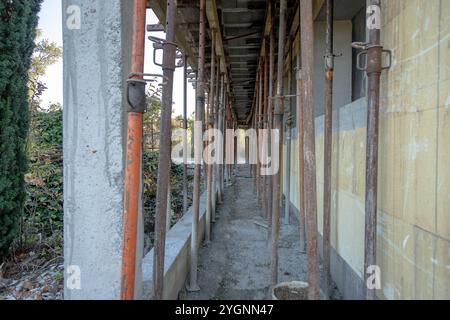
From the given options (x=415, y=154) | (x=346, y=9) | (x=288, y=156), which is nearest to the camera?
(x=415, y=154)

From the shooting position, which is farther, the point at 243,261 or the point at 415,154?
the point at 243,261

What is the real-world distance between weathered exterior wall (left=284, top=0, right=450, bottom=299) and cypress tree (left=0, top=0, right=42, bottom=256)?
4.05 m

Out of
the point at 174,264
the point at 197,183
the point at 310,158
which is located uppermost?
the point at 310,158

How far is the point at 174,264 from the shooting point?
283 cm

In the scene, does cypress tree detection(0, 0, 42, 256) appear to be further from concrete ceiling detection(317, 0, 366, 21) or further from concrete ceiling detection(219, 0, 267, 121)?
concrete ceiling detection(317, 0, 366, 21)

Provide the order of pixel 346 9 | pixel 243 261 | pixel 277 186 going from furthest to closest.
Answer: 1. pixel 346 9
2. pixel 243 261
3. pixel 277 186

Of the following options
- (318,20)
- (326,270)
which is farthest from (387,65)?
(318,20)

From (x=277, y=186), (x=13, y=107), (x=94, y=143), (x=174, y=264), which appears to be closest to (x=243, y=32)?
(x=13, y=107)

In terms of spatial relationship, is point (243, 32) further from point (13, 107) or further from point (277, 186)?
point (277, 186)

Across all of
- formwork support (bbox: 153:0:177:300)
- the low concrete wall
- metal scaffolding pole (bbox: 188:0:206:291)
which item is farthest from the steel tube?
metal scaffolding pole (bbox: 188:0:206:291)

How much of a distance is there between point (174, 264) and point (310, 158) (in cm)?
162

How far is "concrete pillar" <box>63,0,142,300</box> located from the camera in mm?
1963

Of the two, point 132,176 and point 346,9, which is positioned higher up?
point 346,9

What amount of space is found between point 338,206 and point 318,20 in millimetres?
2758
